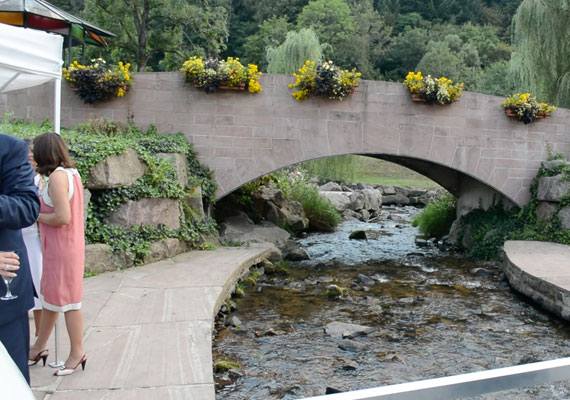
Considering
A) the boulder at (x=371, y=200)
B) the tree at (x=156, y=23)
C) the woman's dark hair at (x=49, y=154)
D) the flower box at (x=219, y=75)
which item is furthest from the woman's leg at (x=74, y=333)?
the tree at (x=156, y=23)

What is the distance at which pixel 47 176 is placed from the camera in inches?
146

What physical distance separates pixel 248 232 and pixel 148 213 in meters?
3.41

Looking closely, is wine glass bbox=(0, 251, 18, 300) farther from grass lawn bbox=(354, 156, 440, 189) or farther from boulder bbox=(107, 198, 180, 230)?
grass lawn bbox=(354, 156, 440, 189)

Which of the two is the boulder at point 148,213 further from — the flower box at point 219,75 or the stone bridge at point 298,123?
the flower box at point 219,75

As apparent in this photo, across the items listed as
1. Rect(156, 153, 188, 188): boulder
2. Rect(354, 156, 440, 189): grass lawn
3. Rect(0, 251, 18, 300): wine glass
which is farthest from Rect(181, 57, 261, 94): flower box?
Rect(354, 156, 440, 189): grass lawn

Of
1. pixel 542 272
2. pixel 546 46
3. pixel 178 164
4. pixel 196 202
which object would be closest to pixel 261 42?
pixel 546 46

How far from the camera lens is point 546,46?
53.4ft

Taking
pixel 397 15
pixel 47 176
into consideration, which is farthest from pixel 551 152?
pixel 397 15

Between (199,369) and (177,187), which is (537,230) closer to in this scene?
(177,187)

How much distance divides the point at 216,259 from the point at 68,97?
4.00 m

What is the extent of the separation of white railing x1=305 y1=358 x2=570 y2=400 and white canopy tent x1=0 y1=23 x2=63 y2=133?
3062 mm

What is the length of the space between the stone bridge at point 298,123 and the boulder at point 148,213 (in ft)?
6.26

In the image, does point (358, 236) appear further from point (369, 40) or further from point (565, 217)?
point (369, 40)

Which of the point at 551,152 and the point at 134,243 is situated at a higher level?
the point at 551,152
